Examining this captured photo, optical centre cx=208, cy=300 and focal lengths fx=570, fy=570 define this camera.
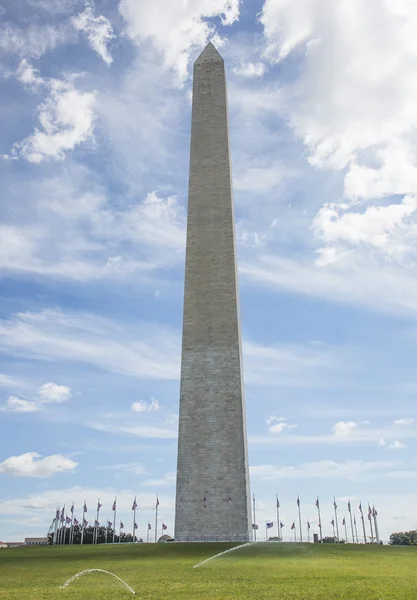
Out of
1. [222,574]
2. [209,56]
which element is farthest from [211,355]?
[209,56]

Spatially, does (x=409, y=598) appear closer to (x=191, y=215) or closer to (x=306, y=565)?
(x=306, y=565)

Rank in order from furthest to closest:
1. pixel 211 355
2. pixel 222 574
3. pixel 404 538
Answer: pixel 404 538, pixel 211 355, pixel 222 574

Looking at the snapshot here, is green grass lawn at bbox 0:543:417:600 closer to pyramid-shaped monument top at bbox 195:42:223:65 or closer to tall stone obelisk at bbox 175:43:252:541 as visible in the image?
tall stone obelisk at bbox 175:43:252:541

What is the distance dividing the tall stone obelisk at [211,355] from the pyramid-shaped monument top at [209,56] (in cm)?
123

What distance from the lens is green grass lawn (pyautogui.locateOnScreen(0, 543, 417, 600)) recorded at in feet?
44.7

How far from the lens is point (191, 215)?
39.4 meters

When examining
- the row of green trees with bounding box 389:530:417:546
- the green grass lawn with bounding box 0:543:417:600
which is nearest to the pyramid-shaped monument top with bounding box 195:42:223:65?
the green grass lawn with bounding box 0:543:417:600

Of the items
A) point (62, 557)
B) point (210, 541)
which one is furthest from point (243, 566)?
point (210, 541)

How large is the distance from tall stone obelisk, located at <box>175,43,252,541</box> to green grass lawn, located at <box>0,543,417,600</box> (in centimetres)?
527

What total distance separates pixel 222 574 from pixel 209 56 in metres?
38.1

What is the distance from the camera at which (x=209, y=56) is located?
43969 millimetres

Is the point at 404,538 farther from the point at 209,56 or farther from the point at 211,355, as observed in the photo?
the point at 209,56

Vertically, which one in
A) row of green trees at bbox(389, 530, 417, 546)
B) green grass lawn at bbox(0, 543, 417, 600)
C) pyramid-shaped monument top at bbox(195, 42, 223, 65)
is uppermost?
pyramid-shaped monument top at bbox(195, 42, 223, 65)

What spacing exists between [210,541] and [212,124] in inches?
1102
